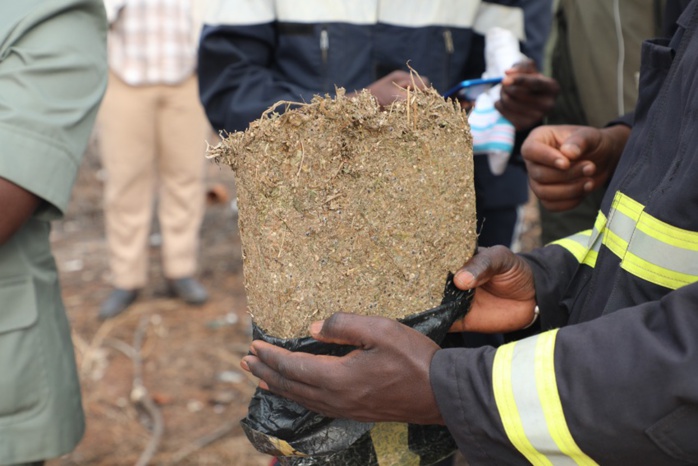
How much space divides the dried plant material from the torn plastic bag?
0.12 feet

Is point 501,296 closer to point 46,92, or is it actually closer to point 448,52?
point 448,52

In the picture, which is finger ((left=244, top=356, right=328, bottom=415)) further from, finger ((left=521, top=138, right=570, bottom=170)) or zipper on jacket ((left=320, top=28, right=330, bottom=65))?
zipper on jacket ((left=320, top=28, right=330, bottom=65))

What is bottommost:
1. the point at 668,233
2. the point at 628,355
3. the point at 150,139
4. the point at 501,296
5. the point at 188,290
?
the point at 188,290

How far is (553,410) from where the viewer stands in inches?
42.3

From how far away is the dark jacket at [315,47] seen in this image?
7.26ft

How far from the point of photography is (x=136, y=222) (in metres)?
4.46

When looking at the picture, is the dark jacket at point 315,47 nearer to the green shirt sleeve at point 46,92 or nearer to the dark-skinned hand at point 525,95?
the dark-skinned hand at point 525,95

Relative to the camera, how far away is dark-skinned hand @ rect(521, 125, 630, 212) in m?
1.79

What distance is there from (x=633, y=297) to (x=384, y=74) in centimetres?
128

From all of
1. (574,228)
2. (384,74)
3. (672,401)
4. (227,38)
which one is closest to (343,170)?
(672,401)

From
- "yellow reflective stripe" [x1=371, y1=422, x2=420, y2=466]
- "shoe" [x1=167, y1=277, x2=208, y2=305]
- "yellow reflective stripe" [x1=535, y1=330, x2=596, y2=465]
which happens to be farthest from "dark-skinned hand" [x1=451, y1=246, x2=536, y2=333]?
"shoe" [x1=167, y1=277, x2=208, y2=305]

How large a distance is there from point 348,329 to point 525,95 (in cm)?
132

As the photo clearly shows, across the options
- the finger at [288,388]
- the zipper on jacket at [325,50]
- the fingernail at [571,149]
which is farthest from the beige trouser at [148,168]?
the finger at [288,388]

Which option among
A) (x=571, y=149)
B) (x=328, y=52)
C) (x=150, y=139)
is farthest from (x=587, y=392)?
(x=150, y=139)
